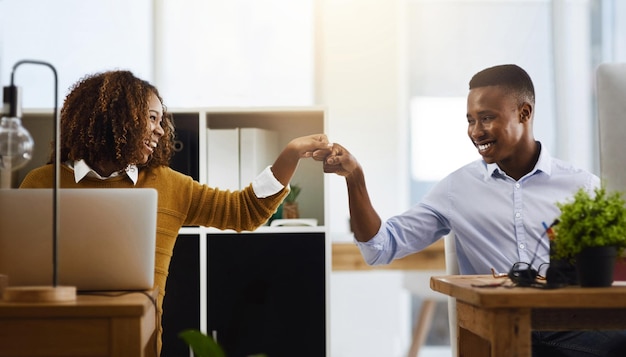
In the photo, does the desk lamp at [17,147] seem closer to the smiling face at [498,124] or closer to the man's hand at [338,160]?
the man's hand at [338,160]

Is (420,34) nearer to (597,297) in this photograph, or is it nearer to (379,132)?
(379,132)

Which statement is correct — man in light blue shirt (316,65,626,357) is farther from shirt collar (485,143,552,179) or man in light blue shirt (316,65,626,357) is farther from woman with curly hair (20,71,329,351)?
woman with curly hair (20,71,329,351)

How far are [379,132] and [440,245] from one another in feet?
2.98

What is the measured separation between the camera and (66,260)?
5.96 ft

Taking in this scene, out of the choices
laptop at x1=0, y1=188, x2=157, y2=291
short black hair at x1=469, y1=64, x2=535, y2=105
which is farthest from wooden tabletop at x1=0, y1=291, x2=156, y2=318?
short black hair at x1=469, y1=64, x2=535, y2=105

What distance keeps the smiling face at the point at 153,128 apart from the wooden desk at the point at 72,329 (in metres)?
0.90

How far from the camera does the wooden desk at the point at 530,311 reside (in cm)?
165

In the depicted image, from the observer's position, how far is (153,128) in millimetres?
2545

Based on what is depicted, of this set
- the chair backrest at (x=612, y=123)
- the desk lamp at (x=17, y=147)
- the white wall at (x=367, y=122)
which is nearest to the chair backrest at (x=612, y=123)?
the chair backrest at (x=612, y=123)

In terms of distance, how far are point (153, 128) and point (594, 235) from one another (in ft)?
4.52

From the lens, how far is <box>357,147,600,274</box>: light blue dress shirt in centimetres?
242

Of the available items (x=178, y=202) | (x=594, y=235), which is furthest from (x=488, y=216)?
(x=178, y=202)

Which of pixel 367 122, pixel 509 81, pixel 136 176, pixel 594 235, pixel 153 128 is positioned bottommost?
pixel 594 235

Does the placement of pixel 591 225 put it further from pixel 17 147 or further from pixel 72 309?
pixel 17 147
